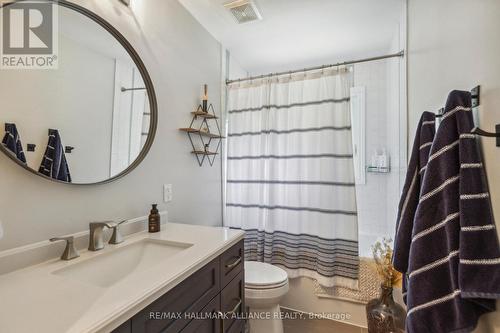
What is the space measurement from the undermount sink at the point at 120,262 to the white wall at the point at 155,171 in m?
0.18

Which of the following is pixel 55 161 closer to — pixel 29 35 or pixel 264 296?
pixel 29 35

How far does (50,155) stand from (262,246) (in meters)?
1.66

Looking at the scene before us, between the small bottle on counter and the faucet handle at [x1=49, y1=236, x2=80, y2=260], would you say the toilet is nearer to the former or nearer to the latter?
the small bottle on counter

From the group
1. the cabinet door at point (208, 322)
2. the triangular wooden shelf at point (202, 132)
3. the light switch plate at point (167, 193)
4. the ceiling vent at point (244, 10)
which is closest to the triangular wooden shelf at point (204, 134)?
the triangular wooden shelf at point (202, 132)

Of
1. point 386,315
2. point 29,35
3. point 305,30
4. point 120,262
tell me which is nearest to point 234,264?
point 120,262

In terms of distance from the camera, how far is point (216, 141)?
213 cm

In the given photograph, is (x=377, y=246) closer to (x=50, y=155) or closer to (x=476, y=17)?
(x=476, y=17)

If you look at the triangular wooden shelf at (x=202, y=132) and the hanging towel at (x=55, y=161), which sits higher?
the triangular wooden shelf at (x=202, y=132)

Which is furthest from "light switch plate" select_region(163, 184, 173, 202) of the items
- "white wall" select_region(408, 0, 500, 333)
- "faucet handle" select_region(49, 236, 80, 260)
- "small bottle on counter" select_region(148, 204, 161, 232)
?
"white wall" select_region(408, 0, 500, 333)

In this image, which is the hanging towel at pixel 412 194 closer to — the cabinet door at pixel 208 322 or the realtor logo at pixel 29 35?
the cabinet door at pixel 208 322

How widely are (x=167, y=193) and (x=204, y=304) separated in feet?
2.54

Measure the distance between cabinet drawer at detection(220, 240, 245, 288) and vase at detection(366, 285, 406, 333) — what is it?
40.1 inches

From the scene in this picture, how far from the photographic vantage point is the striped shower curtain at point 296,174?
187 centimetres

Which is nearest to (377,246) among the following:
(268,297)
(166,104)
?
(268,297)
